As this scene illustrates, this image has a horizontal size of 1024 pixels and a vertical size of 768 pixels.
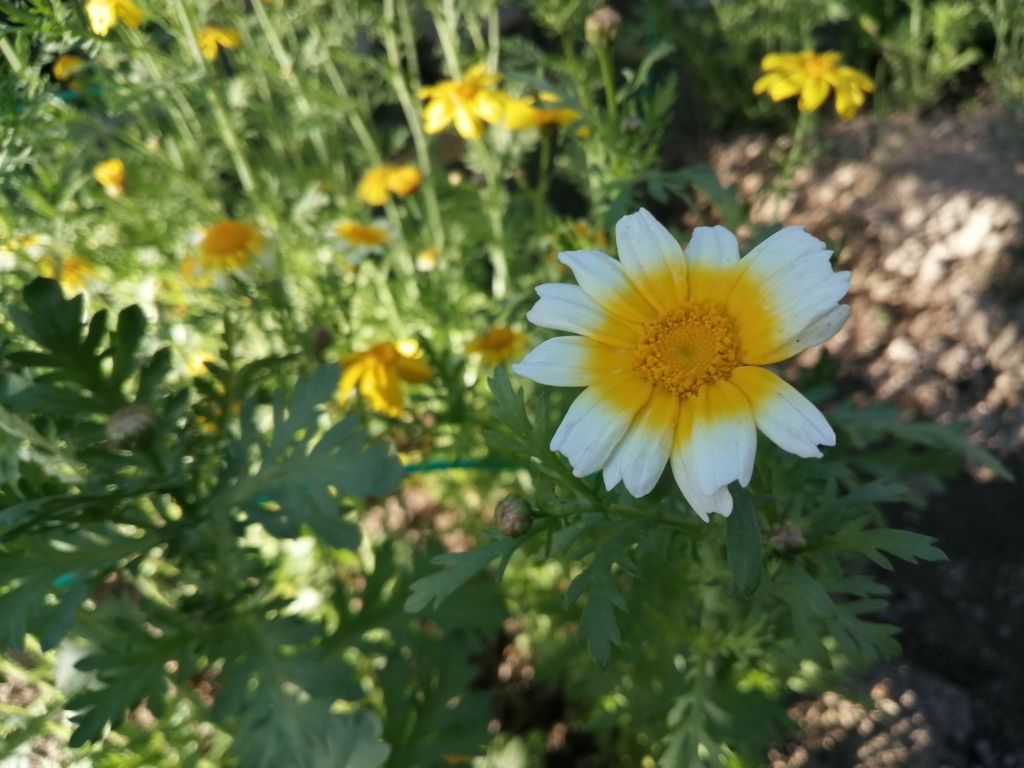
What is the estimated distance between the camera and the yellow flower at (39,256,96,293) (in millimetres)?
1674

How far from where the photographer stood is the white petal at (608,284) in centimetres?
85

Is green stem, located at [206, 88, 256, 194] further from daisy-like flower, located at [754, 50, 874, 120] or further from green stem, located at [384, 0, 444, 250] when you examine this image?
daisy-like flower, located at [754, 50, 874, 120]

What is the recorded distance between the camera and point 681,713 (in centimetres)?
112

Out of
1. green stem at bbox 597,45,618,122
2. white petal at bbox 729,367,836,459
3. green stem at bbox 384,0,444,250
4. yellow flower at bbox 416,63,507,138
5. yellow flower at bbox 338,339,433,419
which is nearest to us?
white petal at bbox 729,367,836,459

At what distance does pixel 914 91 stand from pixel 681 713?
10.9 feet

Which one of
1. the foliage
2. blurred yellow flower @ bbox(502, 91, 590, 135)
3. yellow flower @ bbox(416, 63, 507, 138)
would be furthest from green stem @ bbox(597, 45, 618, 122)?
yellow flower @ bbox(416, 63, 507, 138)

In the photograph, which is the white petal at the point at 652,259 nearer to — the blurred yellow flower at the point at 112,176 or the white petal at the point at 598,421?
the white petal at the point at 598,421

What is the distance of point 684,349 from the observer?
0.83 m

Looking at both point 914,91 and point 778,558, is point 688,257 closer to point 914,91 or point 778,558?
point 778,558

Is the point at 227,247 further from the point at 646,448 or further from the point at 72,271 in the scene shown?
the point at 646,448

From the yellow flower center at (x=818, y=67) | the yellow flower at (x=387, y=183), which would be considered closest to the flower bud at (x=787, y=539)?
the yellow flower center at (x=818, y=67)

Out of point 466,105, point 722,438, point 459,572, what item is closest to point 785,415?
point 722,438

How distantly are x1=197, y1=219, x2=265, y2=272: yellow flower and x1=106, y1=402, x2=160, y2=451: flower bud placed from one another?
2.58ft

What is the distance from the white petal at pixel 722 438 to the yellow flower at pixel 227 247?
1376 millimetres
